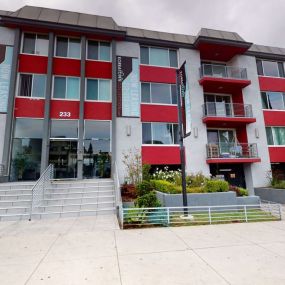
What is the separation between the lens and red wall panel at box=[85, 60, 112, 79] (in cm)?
1565

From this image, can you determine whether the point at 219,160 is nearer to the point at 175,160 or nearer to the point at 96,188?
the point at 175,160

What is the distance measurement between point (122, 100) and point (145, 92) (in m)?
2.11

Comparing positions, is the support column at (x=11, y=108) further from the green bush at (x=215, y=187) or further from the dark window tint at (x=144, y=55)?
the green bush at (x=215, y=187)

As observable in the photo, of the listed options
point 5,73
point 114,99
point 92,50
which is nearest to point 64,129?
point 114,99

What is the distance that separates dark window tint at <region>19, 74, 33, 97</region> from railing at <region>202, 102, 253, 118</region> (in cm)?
1291

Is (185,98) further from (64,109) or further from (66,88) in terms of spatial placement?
(66,88)

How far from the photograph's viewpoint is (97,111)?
1509 centimetres

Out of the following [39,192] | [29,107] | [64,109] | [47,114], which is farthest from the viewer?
[64,109]

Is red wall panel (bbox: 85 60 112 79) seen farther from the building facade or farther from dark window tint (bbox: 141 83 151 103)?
dark window tint (bbox: 141 83 151 103)

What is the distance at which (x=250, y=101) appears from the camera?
1772 centimetres

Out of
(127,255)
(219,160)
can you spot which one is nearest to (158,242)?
(127,255)

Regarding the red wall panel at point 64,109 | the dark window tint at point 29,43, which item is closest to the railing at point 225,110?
A: the red wall panel at point 64,109

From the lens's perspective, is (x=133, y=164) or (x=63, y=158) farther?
(x=133, y=164)

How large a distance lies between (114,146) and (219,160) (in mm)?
7599
